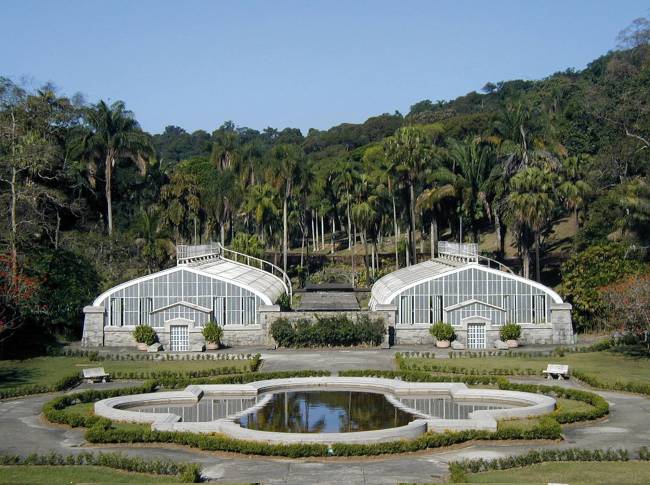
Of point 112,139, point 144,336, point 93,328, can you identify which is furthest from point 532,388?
point 112,139

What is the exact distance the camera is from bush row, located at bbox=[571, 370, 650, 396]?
130ft

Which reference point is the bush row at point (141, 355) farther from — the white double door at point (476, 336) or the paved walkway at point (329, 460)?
the paved walkway at point (329, 460)

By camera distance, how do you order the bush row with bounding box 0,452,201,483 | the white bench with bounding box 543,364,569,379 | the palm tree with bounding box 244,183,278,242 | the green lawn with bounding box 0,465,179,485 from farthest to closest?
the palm tree with bounding box 244,183,278,242, the white bench with bounding box 543,364,569,379, the bush row with bounding box 0,452,201,483, the green lawn with bounding box 0,465,179,485

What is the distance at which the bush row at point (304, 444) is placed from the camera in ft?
93.7

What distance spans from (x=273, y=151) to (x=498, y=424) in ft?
244

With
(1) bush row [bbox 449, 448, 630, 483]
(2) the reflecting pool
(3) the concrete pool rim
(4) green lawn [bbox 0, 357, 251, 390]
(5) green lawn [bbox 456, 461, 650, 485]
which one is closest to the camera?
(5) green lawn [bbox 456, 461, 650, 485]

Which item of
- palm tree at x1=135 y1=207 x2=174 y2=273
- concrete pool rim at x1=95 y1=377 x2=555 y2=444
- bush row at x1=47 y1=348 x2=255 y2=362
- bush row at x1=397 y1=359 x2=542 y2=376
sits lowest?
concrete pool rim at x1=95 y1=377 x2=555 y2=444

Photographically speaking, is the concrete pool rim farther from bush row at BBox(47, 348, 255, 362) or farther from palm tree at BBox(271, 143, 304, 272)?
palm tree at BBox(271, 143, 304, 272)

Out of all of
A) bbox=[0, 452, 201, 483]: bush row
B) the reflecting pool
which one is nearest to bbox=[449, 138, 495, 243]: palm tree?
the reflecting pool

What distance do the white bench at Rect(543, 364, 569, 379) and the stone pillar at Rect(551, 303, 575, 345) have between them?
1224 centimetres

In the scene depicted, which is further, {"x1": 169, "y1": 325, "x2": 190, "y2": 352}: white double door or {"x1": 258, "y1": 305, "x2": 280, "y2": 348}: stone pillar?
{"x1": 169, "y1": 325, "x2": 190, "y2": 352}: white double door

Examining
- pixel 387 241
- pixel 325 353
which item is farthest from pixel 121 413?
pixel 387 241

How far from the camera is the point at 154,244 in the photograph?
7494 centimetres

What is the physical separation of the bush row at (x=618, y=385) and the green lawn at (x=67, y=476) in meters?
22.2
